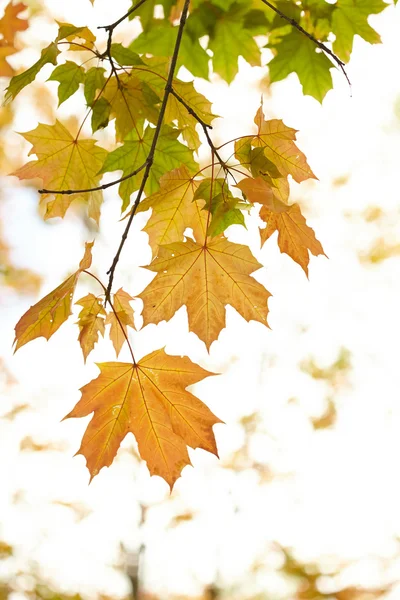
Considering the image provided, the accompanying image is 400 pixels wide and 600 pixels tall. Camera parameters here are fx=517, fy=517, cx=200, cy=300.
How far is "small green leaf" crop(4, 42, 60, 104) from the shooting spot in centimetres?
108

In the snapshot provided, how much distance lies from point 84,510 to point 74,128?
4857mm

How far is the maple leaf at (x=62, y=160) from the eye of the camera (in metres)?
1.44

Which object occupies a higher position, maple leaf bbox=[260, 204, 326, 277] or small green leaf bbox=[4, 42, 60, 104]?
small green leaf bbox=[4, 42, 60, 104]

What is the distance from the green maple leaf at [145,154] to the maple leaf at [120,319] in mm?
236

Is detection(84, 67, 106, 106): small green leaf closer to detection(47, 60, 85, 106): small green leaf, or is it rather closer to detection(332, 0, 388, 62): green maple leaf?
detection(47, 60, 85, 106): small green leaf

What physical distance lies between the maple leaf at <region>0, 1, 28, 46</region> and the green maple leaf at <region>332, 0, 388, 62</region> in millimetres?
1493

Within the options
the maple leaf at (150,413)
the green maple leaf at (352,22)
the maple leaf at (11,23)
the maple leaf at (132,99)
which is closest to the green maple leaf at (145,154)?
the maple leaf at (132,99)

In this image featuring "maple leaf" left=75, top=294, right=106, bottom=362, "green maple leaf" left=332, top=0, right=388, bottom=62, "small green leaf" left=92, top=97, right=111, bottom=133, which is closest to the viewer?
"maple leaf" left=75, top=294, right=106, bottom=362

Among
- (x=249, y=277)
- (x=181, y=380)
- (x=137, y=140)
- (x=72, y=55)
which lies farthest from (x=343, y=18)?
(x=72, y=55)

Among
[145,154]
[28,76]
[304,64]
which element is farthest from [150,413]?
[304,64]

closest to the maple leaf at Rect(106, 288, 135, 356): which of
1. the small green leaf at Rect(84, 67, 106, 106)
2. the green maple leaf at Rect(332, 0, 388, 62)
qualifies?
the small green leaf at Rect(84, 67, 106, 106)

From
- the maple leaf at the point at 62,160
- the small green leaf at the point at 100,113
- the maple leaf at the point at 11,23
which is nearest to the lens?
the small green leaf at the point at 100,113

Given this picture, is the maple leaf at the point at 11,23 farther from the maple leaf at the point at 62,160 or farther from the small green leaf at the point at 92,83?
the small green leaf at the point at 92,83

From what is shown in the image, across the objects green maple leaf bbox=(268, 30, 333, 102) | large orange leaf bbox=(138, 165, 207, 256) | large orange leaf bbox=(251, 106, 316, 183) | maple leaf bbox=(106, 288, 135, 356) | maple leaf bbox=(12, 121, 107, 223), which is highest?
green maple leaf bbox=(268, 30, 333, 102)
